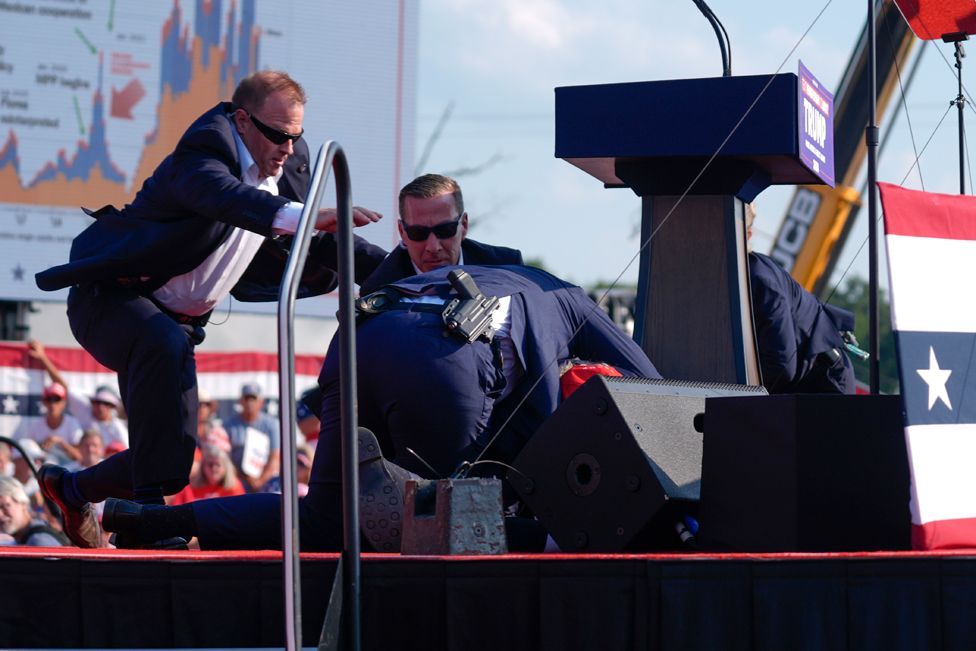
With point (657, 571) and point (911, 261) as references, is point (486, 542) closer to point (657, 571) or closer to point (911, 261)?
point (657, 571)

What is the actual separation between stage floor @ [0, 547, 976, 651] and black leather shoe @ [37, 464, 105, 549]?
4.78 ft

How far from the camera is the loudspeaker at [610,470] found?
2.96 m

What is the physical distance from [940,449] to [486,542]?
91cm

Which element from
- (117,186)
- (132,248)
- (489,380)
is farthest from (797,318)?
(117,186)

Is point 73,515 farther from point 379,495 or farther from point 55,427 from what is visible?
point 55,427

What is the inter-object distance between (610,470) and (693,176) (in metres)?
1.32

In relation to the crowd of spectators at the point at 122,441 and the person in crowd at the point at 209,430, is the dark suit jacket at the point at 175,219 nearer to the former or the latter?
the crowd of spectators at the point at 122,441

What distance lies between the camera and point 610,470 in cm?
300

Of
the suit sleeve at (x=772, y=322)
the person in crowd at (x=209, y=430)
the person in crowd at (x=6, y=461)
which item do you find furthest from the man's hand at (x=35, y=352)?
the suit sleeve at (x=772, y=322)

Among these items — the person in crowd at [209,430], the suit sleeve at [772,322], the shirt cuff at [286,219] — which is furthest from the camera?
the person in crowd at [209,430]

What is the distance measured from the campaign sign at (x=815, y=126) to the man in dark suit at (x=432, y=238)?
845mm

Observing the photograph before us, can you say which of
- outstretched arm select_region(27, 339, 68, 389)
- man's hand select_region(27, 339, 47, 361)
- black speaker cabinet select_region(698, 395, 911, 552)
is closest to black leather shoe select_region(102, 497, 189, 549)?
black speaker cabinet select_region(698, 395, 911, 552)

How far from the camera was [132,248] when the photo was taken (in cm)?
393

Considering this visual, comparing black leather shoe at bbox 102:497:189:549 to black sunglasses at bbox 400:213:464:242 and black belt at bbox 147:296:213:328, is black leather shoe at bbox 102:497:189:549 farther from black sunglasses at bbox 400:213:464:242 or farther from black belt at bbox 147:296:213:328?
black sunglasses at bbox 400:213:464:242
